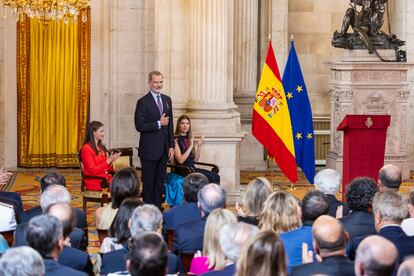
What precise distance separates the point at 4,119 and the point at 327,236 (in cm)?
1241

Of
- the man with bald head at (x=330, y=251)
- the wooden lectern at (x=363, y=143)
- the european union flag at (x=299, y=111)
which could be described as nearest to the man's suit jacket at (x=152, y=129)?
the wooden lectern at (x=363, y=143)

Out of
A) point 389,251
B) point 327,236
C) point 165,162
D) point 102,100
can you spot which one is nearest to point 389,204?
point 327,236

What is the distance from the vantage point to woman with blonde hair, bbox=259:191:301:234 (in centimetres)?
754

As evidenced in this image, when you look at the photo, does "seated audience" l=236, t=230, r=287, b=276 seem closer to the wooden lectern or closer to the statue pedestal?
the wooden lectern

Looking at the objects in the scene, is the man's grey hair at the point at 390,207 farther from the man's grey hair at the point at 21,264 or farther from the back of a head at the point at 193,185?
the man's grey hair at the point at 21,264

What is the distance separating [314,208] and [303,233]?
328 millimetres

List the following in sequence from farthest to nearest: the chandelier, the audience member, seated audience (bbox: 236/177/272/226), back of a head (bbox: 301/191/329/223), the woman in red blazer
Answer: the chandelier
the woman in red blazer
the audience member
seated audience (bbox: 236/177/272/226)
back of a head (bbox: 301/191/329/223)

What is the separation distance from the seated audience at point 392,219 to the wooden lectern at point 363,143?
17.2 feet

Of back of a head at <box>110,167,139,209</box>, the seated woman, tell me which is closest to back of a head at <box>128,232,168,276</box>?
back of a head at <box>110,167,139,209</box>

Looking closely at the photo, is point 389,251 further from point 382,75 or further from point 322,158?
point 322,158

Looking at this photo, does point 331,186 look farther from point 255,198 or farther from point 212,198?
point 212,198

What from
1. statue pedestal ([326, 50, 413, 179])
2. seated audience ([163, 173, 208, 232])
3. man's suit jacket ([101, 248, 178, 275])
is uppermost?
statue pedestal ([326, 50, 413, 179])

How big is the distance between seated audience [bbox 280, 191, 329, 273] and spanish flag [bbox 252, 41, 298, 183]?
23.9 ft

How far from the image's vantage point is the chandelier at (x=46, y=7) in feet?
52.4
